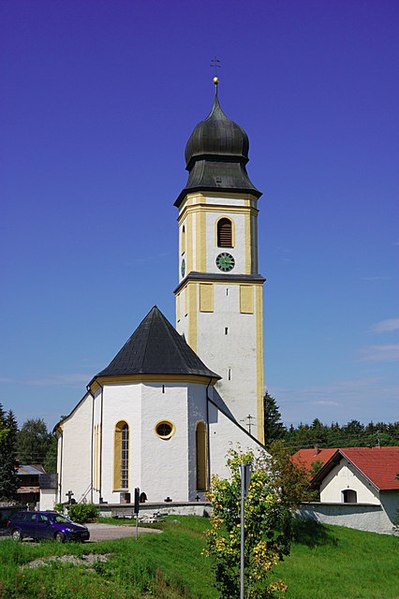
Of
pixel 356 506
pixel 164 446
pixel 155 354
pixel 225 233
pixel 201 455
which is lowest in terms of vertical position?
pixel 356 506

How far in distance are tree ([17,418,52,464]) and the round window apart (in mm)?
84061

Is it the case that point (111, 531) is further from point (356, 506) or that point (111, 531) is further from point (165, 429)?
point (356, 506)

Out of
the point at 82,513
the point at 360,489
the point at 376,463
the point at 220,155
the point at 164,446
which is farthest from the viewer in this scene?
the point at 220,155

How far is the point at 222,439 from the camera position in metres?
35.8

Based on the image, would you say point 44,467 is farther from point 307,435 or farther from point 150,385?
point 150,385

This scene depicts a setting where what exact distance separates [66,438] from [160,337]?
28.9 feet

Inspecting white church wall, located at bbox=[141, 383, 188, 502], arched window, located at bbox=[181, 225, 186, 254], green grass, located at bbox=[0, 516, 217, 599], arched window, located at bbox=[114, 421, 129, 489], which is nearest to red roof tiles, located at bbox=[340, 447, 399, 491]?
white church wall, located at bbox=[141, 383, 188, 502]

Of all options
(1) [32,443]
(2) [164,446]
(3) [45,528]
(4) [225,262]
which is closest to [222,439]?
(2) [164,446]

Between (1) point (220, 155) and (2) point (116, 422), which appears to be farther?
(1) point (220, 155)

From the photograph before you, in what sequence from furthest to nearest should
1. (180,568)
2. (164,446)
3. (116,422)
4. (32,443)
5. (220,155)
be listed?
1. (32,443)
2. (220,155)
3. (116,422)
4. (164,446)
5. (180,568)

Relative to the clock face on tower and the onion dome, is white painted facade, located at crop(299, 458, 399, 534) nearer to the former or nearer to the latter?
the clock face on tower

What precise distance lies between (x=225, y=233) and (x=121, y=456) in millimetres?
14165

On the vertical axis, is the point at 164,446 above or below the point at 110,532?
above

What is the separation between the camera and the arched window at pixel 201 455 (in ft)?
114
